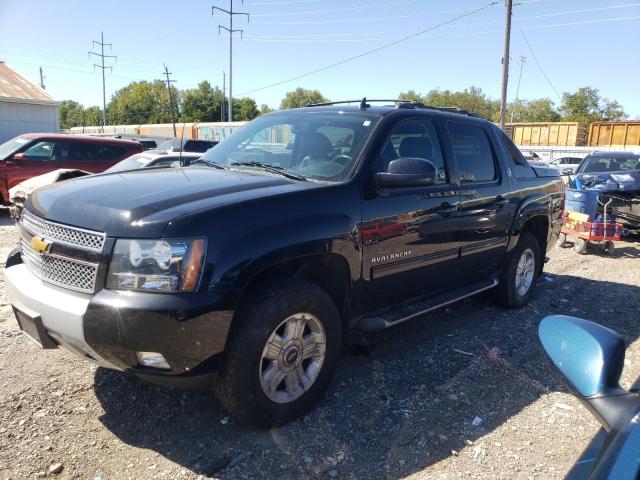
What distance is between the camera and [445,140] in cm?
431

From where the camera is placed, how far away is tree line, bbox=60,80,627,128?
6825 centimetres

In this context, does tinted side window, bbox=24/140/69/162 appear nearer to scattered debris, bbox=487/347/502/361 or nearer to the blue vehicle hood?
scattered debris, bbox=487/347/502/361

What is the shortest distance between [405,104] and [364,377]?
87.3 inches

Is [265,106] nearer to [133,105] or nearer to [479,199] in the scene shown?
[133,105]

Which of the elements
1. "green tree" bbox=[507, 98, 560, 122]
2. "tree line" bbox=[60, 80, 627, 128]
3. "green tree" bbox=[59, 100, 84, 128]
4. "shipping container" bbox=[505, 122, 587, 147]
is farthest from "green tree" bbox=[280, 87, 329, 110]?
"shipping container" bbox=[505, 122, 587, 147]

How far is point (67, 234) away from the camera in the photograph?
273 centimetres

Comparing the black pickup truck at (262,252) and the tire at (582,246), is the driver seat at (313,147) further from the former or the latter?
the tire at (582,246)

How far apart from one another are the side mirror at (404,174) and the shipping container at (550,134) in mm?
32849

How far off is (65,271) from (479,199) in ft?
11.0

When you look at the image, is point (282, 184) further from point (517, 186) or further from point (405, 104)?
point (517, 186)

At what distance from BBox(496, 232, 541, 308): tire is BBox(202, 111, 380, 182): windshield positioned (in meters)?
2.51

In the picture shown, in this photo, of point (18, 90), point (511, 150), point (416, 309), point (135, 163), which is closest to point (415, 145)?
point (416, 309)

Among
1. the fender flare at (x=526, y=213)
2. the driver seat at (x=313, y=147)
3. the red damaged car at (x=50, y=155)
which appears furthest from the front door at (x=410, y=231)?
the red damaged car at (x=50, y=155)

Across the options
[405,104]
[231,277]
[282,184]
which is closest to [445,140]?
[405,104]
